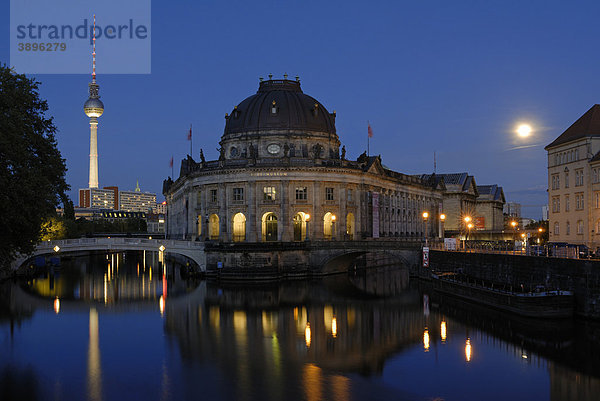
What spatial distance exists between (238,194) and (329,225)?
15.1m

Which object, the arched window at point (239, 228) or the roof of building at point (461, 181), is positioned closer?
the arched window at point (239, 228)

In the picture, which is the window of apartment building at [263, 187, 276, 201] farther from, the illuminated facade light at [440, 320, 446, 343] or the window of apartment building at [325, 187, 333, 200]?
the illuminated facade light at [440, 320, 446, 343]

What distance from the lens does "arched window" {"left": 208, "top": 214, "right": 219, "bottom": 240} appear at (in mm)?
93875

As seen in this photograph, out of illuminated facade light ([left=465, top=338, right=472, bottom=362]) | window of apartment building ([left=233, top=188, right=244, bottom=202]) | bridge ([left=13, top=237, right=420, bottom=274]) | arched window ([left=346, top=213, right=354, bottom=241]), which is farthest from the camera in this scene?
arched window ([left=346, top=213, right=354, bottom=241])

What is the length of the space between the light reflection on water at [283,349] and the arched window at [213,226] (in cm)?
2990

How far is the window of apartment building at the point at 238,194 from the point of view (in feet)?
295

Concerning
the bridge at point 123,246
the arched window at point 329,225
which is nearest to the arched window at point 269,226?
the arched window at point 329,225

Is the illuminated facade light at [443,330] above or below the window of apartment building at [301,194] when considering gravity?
below

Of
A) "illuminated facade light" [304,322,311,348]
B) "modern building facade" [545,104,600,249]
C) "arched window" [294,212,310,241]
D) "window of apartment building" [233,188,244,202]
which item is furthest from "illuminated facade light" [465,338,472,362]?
"window of apartment building" [233,188,244,202]

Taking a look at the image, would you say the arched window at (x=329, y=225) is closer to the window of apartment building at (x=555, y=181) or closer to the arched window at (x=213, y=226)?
the arched window at (x=213, y=226)

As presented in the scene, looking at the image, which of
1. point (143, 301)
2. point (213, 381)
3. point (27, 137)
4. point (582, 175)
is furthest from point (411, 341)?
point (582, 175)

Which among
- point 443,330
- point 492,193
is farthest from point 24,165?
point 492,193

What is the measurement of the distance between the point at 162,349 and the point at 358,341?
13214 millimetres

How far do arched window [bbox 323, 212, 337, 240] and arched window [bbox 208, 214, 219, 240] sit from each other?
17.1 meters
